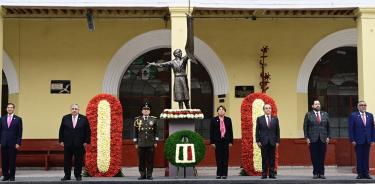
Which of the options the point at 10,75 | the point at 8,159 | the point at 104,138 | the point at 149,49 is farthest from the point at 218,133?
the point at 10,75

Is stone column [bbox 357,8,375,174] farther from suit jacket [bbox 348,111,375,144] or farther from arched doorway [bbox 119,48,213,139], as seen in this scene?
arched doorway [bbox 119,48,213,139]

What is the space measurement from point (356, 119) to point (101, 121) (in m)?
5.65

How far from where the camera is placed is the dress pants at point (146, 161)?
43.4ft

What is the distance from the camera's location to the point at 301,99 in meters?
17.4

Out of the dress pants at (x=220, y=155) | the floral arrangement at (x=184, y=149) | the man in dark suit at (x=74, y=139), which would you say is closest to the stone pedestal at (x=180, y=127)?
the floral arrangement at (x=184, y=149)

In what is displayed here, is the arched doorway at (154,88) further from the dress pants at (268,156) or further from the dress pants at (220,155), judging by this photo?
the dress pants at (268,156)

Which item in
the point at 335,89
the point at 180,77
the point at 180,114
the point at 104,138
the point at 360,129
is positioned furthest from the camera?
the point at 335,89

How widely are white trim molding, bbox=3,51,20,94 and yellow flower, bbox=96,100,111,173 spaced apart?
3.96 meters

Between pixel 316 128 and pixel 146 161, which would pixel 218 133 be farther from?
pixel 316 128

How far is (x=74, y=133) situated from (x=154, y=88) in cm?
483

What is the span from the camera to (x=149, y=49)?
17375mm

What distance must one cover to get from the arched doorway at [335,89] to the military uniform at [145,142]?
6.02 m

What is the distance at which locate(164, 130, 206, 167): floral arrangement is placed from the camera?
43.9 ft

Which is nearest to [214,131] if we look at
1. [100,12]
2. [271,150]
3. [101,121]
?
[271,150]
